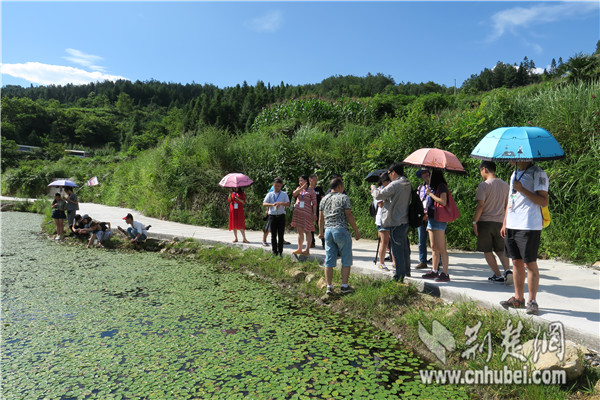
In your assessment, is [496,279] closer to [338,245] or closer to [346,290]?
[346,290]

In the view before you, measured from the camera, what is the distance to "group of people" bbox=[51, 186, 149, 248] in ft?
32.5

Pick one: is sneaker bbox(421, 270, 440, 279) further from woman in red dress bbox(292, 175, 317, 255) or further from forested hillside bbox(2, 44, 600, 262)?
woman in red dress bbox(292, 175, 317, 255)

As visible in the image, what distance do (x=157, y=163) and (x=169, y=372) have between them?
12.7m

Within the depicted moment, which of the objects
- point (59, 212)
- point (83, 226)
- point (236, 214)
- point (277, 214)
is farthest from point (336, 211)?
point (59, 212)

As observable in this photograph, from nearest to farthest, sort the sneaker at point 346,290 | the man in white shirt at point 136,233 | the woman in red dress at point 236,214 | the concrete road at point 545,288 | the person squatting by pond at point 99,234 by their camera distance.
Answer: the concrete road at point 545,288 < the sneaker at point 346,290 < the woman in red dress at point 236,214 < the man in white shirt at point 136,233 < the person squatting by pond at point 99,234

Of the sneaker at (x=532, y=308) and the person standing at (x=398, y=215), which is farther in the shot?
the person standing at (x=398, y=215)

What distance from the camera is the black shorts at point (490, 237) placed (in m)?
4.95

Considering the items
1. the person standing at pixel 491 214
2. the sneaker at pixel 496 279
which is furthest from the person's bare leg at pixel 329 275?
the sneaker at pixel 496 279

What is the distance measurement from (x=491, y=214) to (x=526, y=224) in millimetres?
1440

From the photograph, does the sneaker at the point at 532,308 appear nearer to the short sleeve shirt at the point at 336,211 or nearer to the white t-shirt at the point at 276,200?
the short sleeve shirt at the point at 336,211

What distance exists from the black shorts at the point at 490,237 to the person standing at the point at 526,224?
123 centimetres

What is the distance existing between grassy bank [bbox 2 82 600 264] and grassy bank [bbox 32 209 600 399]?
184 cm

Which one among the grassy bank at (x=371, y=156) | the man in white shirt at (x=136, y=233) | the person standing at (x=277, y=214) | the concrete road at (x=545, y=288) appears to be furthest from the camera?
the man in white shirt at (x=136, y=233)

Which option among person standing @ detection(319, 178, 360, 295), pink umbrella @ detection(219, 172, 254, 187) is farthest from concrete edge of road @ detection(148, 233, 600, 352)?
pink umbrella @ detection(219, 172, 254, 187)
